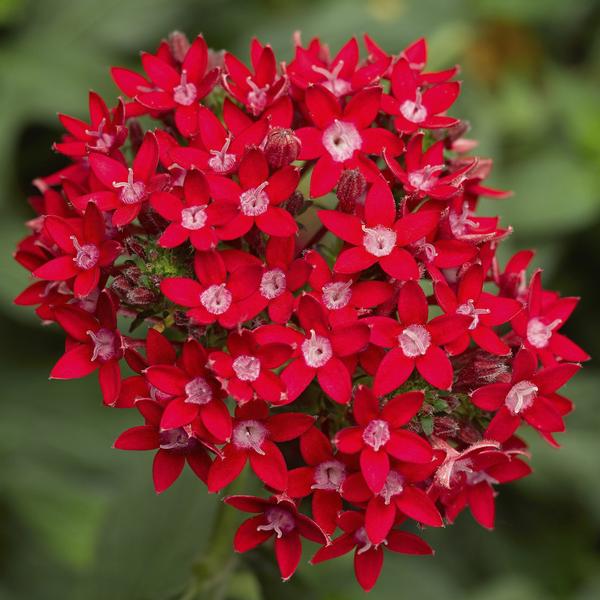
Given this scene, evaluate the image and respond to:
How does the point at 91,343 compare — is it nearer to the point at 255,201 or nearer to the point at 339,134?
the point at 255,201

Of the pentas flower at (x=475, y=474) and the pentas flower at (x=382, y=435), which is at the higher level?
the pentas flower at (x=382, y=435)

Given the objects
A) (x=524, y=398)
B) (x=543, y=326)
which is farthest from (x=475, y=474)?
(x=543, y=326)

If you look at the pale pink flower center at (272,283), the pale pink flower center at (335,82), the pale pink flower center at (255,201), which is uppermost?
the pale pink flower center at (335,82)

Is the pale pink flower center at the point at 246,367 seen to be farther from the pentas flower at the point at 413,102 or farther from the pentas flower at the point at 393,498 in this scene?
the pentas flower at the point at 413,102

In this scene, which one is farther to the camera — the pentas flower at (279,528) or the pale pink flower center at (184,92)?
the pale pink flower center at (184,92)

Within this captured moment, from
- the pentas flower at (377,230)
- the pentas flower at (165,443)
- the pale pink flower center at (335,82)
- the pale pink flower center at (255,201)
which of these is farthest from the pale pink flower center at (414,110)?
the pentas flower at (165,443)

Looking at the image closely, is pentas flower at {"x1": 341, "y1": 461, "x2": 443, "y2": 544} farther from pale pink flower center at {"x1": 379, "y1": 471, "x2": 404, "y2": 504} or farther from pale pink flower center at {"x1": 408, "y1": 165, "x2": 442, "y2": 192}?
pale pink flower center at {"x1": 408, "y1": 165, "x2": 442, "y2": 192}

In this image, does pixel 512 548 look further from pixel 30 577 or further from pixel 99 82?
pixel 99 82
